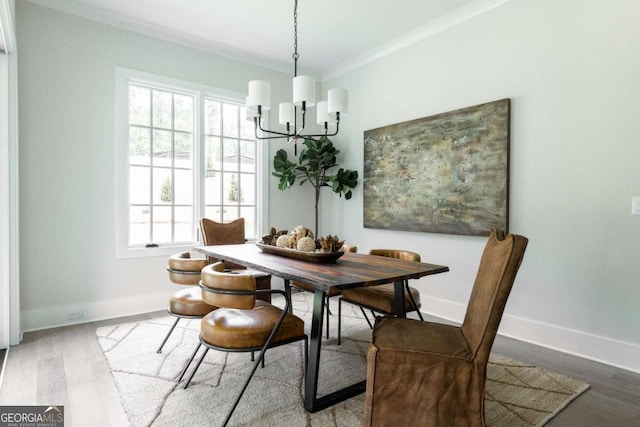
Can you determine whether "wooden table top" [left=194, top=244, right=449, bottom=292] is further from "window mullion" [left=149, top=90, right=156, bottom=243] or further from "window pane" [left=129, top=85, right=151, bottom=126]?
"window pane" [left=129, top=85, right=151, bottom=126]

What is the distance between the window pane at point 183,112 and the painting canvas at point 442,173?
6.81 feet

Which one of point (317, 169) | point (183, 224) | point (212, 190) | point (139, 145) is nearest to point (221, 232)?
point (183, 224)

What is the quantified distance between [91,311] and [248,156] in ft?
7.77

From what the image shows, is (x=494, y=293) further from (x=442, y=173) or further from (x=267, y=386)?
(x=442, y=173)

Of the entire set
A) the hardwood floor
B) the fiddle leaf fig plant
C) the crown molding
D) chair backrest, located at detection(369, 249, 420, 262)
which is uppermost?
the crown molding

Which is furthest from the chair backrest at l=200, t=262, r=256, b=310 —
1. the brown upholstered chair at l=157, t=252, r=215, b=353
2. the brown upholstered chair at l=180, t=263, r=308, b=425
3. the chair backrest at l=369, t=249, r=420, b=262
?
the chair backrest at l=369, t=249, r=420, b=262

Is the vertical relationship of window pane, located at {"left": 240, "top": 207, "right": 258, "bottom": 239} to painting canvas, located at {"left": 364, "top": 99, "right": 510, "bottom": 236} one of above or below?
below

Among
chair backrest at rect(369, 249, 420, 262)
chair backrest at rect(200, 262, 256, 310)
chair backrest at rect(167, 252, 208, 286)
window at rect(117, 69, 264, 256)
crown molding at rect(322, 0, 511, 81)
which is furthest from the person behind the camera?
window at rect(117, 69, 264, 256)

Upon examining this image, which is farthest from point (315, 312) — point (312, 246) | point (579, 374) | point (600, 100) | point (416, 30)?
point (416, 30)

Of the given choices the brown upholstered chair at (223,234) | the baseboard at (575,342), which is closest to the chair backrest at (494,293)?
the baseboard at (575,342)

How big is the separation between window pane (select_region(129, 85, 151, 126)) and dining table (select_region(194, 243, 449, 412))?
81.3 inches

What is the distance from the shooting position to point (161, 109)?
3855 mm

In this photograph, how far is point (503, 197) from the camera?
307 cm

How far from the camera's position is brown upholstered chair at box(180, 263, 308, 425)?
5.58 ft
